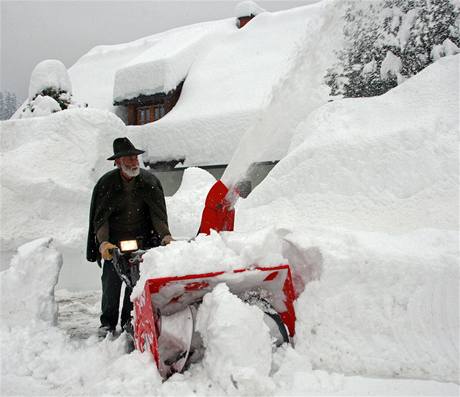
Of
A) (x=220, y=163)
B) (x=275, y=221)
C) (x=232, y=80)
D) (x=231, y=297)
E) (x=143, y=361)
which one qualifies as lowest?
(x=143, y=361)

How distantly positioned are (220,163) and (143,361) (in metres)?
9.12

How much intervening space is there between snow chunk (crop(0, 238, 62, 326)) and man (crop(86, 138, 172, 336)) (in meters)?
0.37

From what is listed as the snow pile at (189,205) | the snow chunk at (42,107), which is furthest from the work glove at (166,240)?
the snow chunk at (42,107)

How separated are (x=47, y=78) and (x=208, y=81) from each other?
4969mm

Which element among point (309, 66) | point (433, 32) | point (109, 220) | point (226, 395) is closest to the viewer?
point (226, 395)

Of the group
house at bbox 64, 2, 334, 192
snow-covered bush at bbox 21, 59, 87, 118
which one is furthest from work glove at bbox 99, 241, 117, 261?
snow-covered bush at bbox 21, 59, 87, 118

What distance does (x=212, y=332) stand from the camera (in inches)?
90.3

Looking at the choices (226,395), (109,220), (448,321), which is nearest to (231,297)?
(226,395)

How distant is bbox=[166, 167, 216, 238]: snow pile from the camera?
744 cm

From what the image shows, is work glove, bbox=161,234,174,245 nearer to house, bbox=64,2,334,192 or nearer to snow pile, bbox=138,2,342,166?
snow pile, bbox=138,2,342,166

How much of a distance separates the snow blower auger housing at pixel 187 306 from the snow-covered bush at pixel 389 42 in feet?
11.6

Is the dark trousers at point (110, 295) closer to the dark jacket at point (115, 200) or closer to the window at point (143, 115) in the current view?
the dark jacket at point (115, 200)

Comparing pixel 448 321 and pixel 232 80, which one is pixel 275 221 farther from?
pixel 232 80

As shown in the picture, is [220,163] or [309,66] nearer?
[309,66]
